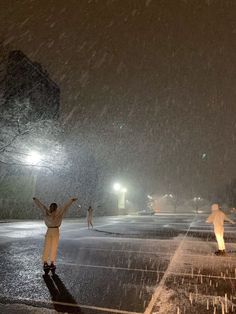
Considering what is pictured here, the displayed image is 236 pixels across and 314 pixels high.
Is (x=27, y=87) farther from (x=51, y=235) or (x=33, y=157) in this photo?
(x=51, y=235)

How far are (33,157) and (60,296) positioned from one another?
29173mm

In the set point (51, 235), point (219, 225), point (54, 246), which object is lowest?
point (54, 246)

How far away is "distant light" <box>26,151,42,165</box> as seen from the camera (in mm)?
32491

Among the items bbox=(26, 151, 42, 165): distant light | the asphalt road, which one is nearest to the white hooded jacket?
the asphalt road

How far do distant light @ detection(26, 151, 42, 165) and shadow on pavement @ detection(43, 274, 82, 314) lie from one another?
27.1 m

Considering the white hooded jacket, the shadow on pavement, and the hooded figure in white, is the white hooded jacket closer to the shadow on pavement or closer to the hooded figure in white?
the hooded figure in white

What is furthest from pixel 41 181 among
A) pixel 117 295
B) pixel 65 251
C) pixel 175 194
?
pixel 175 194

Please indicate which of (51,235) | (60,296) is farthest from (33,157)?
(60,296)

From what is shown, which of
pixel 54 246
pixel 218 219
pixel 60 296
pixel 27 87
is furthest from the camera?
pixel 27 87

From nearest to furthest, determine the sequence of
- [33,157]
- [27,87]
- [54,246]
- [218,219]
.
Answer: [54,246] → [218,219] → [33,157] → [27,87]

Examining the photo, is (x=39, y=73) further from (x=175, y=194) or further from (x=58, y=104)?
(x=175, y=194)

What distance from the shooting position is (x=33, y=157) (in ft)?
109

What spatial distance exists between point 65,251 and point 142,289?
5.19 metres

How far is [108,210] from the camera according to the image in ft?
170
